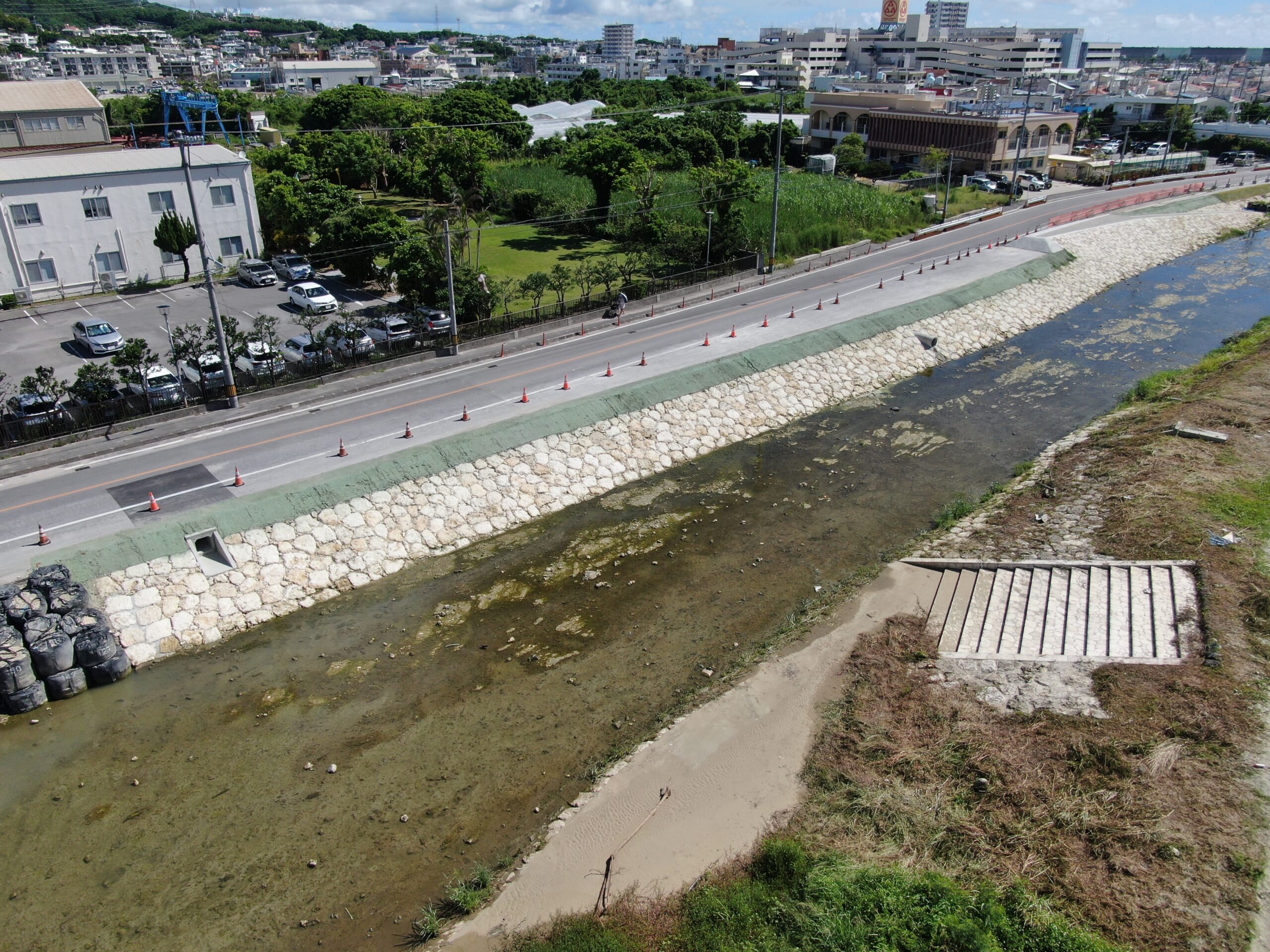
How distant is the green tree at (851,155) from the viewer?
90.6 metres

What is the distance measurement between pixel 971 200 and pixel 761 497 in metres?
57.5

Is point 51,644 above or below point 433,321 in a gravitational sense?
below

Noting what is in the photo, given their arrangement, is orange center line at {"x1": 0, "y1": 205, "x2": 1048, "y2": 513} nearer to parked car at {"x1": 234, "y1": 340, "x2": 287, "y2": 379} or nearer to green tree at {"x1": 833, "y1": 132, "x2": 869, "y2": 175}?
parked car at {"x1": 234, "y1": 340, "x2": 287, "y2": 379}

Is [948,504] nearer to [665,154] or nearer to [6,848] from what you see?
[6,848]

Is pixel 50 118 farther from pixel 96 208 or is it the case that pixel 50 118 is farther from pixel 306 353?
pixel 306 353

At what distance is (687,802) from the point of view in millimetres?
16578

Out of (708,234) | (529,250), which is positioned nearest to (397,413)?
(708,234)

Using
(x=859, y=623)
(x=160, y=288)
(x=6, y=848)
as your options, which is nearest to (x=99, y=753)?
(x=6, y=848)

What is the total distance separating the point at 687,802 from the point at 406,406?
2018 centimetres

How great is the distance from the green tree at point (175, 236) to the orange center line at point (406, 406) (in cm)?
1960

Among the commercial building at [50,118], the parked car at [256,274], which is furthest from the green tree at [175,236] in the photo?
the commercial building at [50,118]

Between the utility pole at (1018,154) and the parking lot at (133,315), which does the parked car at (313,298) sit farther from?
the utility pole at (1018,154)

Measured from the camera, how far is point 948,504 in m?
28.7

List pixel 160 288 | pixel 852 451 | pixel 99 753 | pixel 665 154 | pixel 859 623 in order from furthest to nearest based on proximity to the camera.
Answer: pixel 665 154 → pixel 160 288 → pixel 852 451 → pixel 859 623 → pixel 99 753
